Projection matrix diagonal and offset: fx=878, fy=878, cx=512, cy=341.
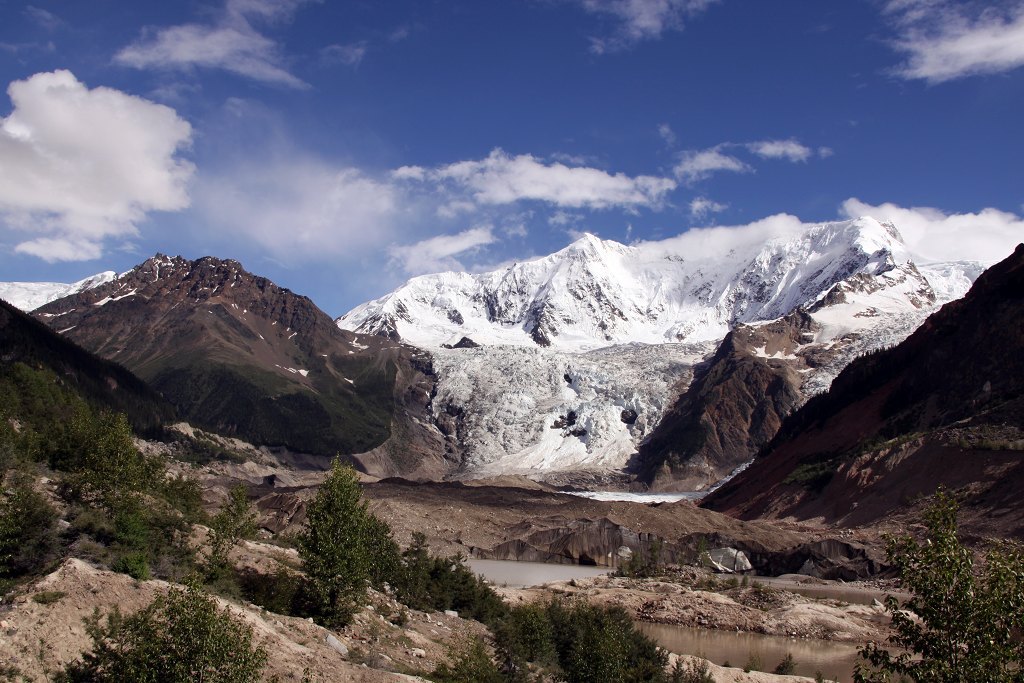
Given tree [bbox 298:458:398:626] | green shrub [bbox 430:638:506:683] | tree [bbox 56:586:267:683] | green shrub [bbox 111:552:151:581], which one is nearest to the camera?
tree [bbox 56:586:267:683]

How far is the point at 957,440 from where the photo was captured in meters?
86.8

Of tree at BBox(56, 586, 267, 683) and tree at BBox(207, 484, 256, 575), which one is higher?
tree at BBox(207, 484, 256, 575)

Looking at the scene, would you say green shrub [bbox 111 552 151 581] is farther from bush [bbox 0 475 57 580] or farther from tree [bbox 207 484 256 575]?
tree [bbox 207 484 256 575]

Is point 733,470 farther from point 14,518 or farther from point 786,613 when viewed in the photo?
point 14,518

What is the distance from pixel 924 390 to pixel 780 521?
1170 inches

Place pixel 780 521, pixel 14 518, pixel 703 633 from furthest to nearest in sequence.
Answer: pixel 780 521 < pixel 703 633 < pixel 14 518

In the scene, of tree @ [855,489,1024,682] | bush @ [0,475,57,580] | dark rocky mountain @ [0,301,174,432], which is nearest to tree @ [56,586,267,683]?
bush @ [0,475,57,580]

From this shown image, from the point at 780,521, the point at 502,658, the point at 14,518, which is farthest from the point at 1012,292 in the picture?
the point at 14,518

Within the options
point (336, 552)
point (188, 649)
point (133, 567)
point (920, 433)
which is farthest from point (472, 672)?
point (920, 433)

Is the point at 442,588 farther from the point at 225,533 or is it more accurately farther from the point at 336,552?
the point at 225,533

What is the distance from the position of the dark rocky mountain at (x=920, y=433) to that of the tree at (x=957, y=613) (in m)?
63.4

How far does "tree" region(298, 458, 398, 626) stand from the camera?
1089 inches

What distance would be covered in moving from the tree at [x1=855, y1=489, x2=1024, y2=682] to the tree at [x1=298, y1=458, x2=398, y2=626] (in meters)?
17.0

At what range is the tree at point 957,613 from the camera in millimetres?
14703
